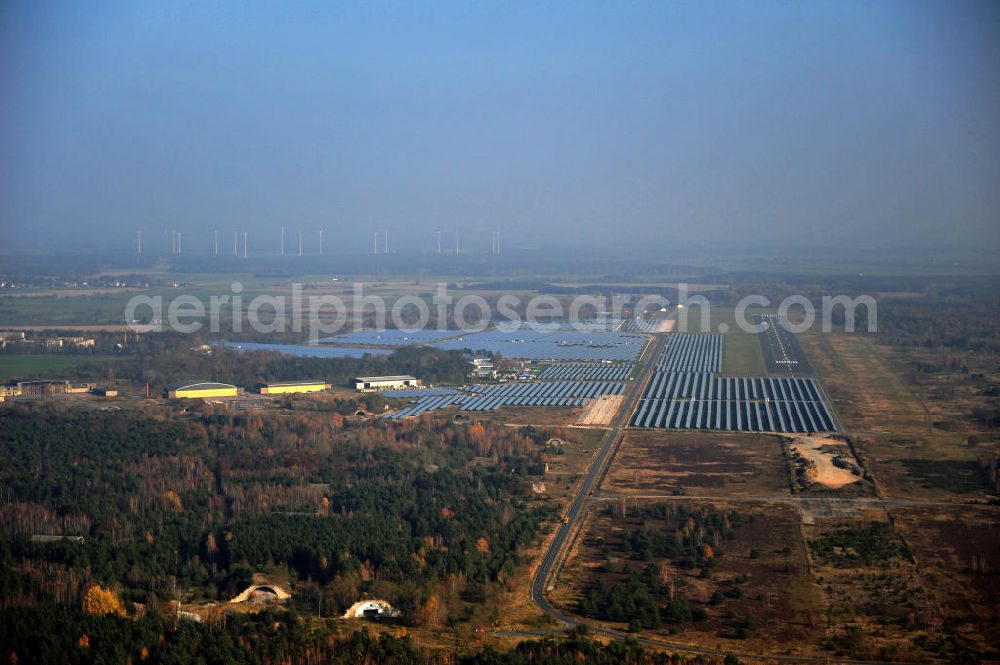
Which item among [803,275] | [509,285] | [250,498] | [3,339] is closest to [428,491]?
[250,498]

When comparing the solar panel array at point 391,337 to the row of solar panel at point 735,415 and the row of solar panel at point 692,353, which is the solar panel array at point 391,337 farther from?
the row of solar panel at point 735,415

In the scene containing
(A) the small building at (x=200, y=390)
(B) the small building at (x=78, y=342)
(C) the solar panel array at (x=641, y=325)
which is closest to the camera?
(A) the small building at (x=200, y=390)

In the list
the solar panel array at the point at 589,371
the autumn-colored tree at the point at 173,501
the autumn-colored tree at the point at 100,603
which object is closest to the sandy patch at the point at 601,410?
the solar panel array at the point at 589,371

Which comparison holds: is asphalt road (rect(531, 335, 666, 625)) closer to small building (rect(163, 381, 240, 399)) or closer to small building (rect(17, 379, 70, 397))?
small building (rect(163, 381, 240, 399))

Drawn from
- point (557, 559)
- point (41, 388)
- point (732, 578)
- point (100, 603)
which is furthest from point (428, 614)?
point (41, 388)

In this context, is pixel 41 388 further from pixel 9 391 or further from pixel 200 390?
pixel 200 390

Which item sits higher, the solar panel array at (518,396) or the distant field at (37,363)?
the distant field at (37,363)
